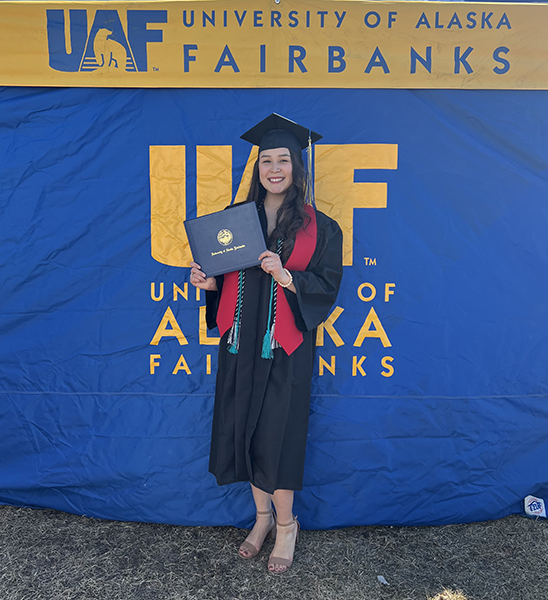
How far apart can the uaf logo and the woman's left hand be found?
111cm

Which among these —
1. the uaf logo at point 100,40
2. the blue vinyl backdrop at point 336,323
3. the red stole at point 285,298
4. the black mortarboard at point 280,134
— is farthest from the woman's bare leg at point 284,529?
the uaf logo at point 100,40

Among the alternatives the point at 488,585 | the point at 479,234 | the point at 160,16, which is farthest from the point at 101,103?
the point at 488,585

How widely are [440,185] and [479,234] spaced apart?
0.95 feet

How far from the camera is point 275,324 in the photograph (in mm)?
1843

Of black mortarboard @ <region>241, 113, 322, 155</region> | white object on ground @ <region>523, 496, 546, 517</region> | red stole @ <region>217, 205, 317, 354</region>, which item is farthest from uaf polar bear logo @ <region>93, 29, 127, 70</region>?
white object on ground @ <region>523, 496, 546, 517</region>

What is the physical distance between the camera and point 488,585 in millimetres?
1918

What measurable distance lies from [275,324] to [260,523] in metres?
0.92

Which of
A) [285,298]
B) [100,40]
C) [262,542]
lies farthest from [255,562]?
[100,40]

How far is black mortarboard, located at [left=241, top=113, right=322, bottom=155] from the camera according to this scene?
1.85 metres

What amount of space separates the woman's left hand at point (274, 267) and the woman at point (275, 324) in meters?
0.04

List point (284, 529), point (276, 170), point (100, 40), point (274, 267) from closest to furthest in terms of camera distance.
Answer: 1. point (274, 267)
2. point (276, 170)
3. point (284, 529)
4. point (100, 40)

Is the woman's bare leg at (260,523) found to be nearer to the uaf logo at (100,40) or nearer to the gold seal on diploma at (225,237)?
the gold seal on diploma at (225,237)

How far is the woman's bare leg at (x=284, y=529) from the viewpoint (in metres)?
1.98

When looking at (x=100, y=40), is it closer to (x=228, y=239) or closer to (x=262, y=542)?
(x=228, y=239)
